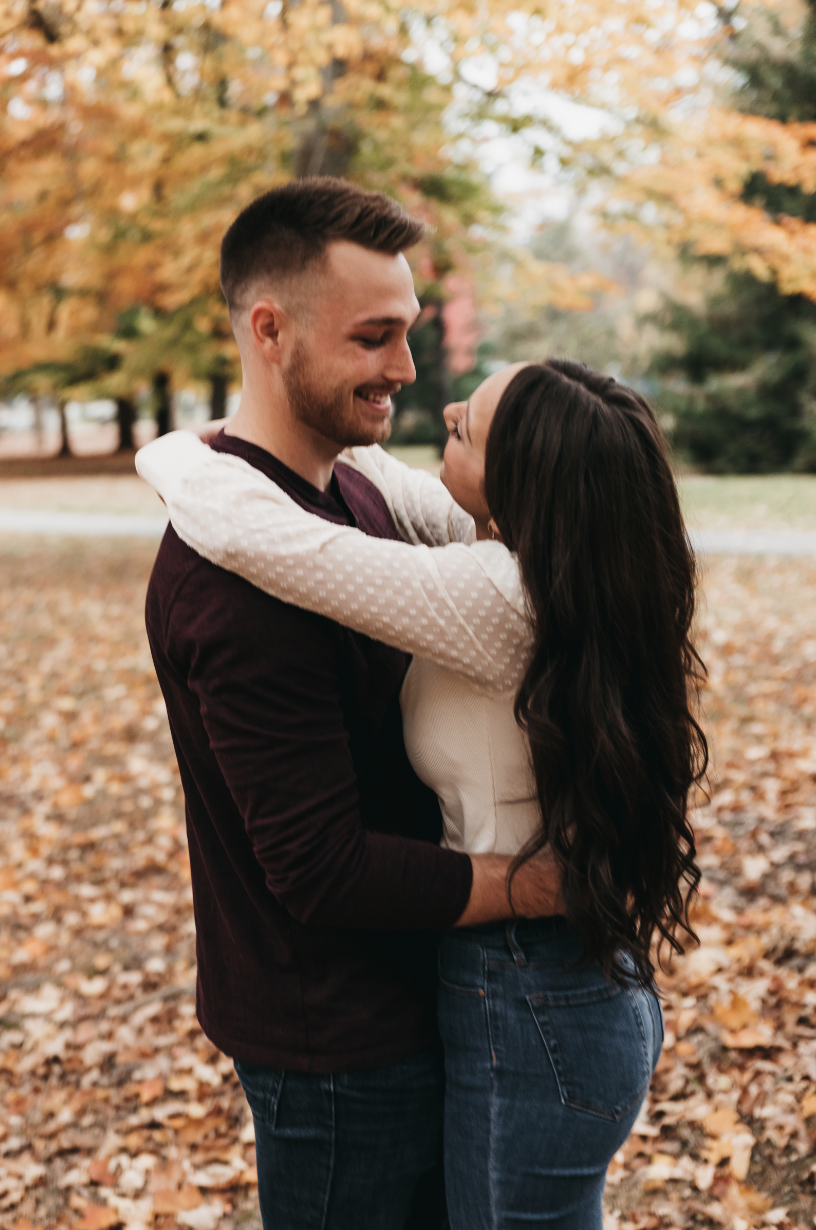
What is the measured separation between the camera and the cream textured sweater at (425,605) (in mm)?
1665

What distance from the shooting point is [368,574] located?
1.70 m

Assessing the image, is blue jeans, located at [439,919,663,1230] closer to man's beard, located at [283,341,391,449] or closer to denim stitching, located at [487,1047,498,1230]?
denim stitching, located at [487,1047,498,1230]

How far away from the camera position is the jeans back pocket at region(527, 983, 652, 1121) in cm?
174

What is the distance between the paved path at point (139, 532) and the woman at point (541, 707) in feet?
30.0

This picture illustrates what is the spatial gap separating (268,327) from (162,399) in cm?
2666

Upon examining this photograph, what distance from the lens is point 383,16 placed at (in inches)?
293

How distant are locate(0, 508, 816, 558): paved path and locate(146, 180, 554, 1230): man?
30.0 ft

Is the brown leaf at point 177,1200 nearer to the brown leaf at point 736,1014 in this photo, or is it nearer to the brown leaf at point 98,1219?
the brown leaf at point 98,1219

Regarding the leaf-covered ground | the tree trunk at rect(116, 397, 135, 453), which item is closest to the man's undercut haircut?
the leaf-covered ground

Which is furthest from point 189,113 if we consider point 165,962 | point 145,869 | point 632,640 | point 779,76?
point 779,76

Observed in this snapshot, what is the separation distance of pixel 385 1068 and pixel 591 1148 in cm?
37

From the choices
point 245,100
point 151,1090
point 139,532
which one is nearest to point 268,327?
point 151,1090

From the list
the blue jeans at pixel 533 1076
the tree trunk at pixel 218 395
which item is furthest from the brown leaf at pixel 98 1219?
the tree trunk at pixel 218 395

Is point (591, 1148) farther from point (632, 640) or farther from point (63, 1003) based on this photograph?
point (63, 1003)
